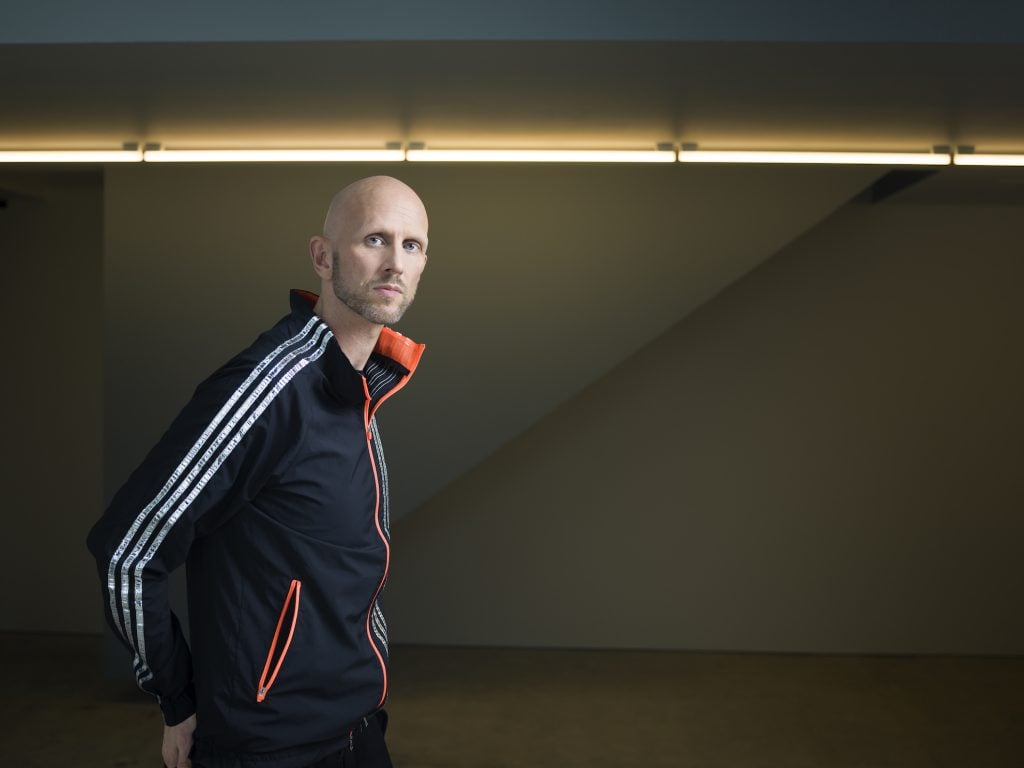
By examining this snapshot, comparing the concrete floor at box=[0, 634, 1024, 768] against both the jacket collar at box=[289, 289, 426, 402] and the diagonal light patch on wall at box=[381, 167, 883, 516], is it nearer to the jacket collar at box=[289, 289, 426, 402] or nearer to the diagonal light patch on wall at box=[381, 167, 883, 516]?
the diagonal light patch on wall at box=[381, 167, 883, 516]

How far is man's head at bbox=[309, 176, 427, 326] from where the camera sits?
1655 millimetres

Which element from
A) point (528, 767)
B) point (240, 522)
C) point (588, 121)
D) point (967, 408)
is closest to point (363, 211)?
point (240, 522)

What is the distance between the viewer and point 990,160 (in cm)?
392

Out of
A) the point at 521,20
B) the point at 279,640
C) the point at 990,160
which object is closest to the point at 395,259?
the point at 279,640

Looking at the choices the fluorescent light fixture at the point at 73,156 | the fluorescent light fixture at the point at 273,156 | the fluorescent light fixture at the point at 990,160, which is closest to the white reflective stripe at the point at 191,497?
the fluorescent light fixture at the point at 273,156

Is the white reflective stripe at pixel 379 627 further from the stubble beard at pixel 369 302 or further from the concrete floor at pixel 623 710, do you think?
the concrete floor at pixel 623 710

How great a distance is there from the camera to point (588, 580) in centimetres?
540

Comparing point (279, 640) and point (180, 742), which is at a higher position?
point (279, 640)

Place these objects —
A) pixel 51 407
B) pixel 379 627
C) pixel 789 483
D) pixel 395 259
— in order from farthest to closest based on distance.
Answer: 1. pixel 51 407
2. pixel 789 483
3. pixel 379 627
4. pixel 395 259

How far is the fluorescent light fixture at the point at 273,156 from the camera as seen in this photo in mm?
3881

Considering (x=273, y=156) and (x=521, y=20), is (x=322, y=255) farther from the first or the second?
(x=273, y=156)

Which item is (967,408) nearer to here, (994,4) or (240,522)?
(994,4)

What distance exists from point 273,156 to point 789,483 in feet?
10.2

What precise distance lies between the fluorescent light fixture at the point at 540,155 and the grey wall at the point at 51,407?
237cm
